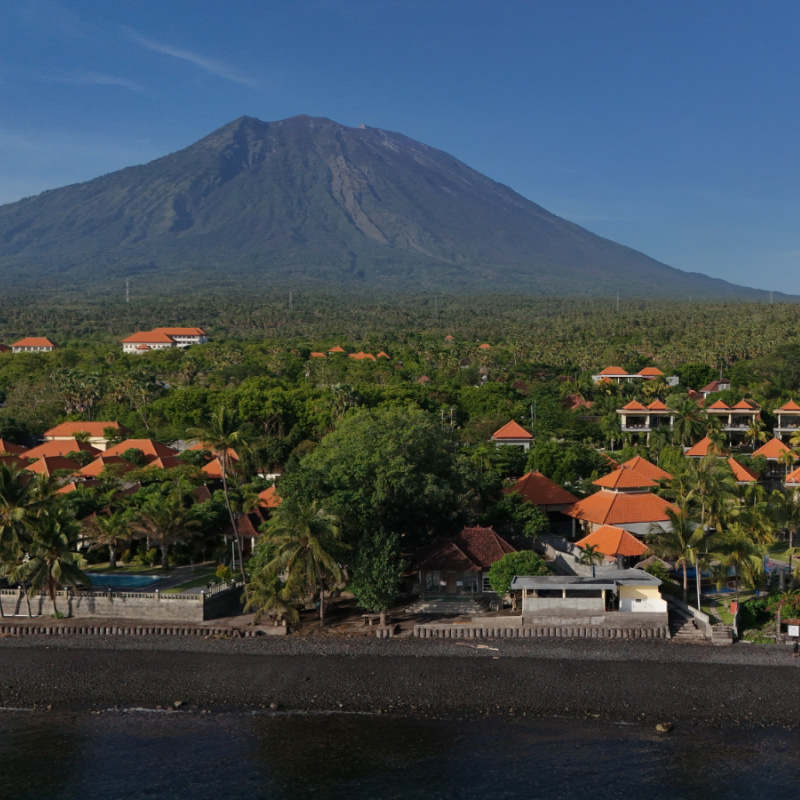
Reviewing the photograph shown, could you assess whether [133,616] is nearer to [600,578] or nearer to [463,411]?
[600,578]

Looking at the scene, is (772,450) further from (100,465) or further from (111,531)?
(100,465)

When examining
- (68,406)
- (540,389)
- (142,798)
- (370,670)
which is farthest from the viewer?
(540,389)

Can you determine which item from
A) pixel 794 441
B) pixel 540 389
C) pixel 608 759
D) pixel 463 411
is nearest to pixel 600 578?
pixel 608 759

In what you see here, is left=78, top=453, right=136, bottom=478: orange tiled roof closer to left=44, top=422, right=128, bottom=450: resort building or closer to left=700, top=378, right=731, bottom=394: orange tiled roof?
left=44, top=422, right=128, bottom=450: resort building

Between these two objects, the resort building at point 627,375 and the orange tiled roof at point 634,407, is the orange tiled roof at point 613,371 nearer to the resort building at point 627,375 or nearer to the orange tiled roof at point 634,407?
the resort building at point 627,375

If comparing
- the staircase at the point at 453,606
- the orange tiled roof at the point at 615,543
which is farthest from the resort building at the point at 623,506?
the staircase at the point at 453,606

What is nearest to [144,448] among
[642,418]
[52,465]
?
[52,465]
